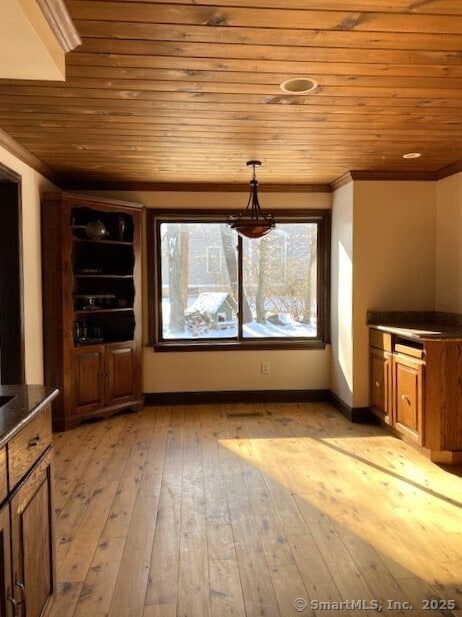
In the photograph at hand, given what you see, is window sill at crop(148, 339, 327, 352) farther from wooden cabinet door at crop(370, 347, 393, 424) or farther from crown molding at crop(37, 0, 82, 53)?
crown molding at crop(37, 0, 82, 53)

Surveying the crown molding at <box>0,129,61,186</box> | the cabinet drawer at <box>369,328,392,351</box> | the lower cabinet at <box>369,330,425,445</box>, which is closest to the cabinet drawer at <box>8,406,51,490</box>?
the crown molding at <box>0,129,61,186</box>

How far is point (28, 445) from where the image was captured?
1.53 meters

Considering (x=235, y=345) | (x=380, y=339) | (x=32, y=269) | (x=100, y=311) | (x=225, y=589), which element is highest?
(x=32, y=269)

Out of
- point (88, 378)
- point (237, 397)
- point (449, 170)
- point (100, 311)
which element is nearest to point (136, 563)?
point (88, 378)

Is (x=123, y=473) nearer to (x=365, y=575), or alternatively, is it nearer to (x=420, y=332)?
(x=365, y=575)

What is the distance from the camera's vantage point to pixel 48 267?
4.03 meters

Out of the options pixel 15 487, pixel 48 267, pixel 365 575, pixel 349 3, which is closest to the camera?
pixel 15 487

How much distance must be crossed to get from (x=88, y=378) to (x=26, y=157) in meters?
1.98

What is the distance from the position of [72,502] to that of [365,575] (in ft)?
5.71

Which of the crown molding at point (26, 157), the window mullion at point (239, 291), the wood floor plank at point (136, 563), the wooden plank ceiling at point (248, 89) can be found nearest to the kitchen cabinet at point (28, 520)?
the wood floor plank at point (136, 563)

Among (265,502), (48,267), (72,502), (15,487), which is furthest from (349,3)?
(48,267)

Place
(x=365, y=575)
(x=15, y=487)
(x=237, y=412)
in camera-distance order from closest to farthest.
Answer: (x=15, y=487) → (x=365, y=575) → (x=237, y=412)

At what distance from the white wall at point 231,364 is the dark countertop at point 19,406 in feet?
9.91

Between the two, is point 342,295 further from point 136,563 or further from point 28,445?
point 28,445
